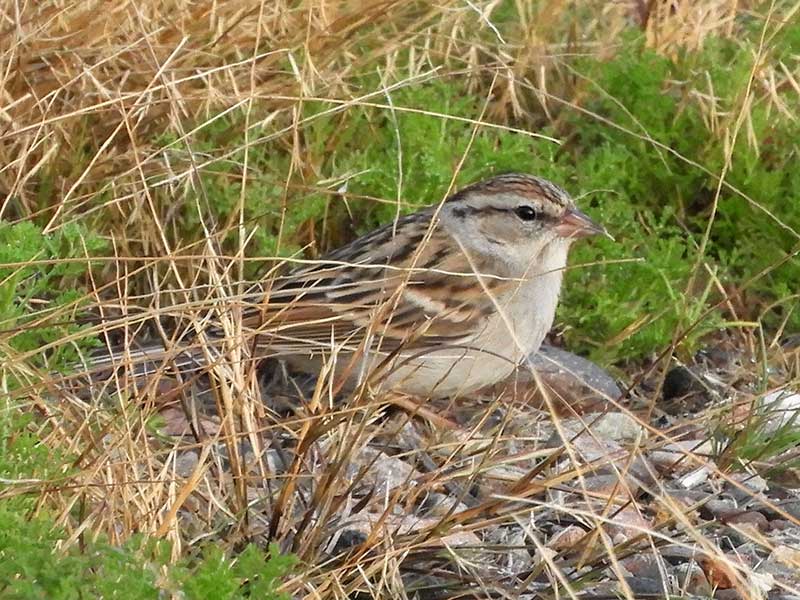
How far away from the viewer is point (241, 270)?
11.6ft

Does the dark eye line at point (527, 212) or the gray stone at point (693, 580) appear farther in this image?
the dark eye line at point (527, 212)

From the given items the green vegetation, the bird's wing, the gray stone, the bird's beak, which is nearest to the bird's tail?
the bird's wing

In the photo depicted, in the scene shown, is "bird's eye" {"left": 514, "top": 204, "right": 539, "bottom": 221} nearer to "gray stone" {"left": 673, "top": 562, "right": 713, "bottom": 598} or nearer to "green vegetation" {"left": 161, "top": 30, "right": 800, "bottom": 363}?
"green vegetation" {"left": 161, "top": 30, "right": 800, "bottom": 363}

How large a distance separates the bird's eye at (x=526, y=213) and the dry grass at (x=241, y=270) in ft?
1.33

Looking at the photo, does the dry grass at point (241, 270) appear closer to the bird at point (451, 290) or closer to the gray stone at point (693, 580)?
the gray stone at point (693, 580)

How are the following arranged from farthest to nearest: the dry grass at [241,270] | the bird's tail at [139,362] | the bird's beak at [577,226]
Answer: the bird's beak at [577,226], the bird's tail at [139,362], the dry grass at [241,270]

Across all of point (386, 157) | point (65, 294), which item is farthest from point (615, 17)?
point (65, 294)

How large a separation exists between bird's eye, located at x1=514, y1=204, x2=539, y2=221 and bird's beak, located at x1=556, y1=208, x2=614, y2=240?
3.2 inches

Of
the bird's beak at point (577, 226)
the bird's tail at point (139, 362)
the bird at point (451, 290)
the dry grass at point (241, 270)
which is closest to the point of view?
the dry grass at point (241, 270)

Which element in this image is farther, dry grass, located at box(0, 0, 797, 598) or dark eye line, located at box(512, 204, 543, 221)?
dark eye line, located at box(512, 204, 543, 221)

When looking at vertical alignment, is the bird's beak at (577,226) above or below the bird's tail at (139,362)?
below

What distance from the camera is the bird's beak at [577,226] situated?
187 inches


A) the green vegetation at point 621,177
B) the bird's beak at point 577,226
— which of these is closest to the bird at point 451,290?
the bird's beak at point 577,226

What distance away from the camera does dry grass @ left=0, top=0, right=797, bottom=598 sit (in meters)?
3.18
